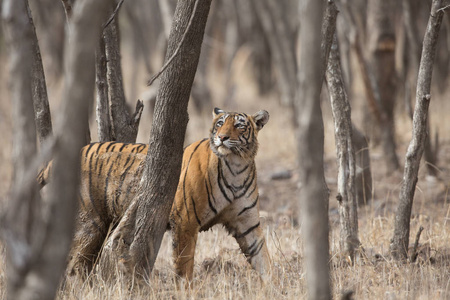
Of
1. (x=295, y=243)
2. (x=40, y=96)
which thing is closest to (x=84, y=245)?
(x=40, y=96)

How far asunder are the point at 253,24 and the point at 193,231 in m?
12.5

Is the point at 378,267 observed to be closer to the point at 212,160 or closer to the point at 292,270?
the point at 292,270

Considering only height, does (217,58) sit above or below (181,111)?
above

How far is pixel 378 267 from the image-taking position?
4355mm

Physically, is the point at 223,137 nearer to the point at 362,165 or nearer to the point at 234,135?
the point at 234,135

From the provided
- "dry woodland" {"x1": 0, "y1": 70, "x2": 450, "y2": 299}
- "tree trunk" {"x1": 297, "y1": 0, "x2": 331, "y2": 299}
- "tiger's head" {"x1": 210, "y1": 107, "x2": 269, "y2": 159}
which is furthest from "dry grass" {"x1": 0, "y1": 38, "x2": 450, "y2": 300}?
"tree trunk" {"x1": 297, "y1": 0, "x2": 331, "y2": 299}

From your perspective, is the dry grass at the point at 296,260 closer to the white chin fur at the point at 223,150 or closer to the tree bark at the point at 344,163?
the tree bark at the point at 344,163

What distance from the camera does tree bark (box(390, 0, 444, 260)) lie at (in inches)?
167

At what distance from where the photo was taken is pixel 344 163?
15.1ft

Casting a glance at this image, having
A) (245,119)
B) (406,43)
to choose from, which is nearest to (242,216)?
(245,119)

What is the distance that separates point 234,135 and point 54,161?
2.04 meters

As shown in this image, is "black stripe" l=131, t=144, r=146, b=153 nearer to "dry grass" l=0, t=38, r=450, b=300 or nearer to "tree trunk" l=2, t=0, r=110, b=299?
"dry grass" l=0, t=38, r=450, b=300

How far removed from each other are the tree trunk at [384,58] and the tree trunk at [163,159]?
190 inches

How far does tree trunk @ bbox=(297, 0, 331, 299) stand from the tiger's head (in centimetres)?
178
